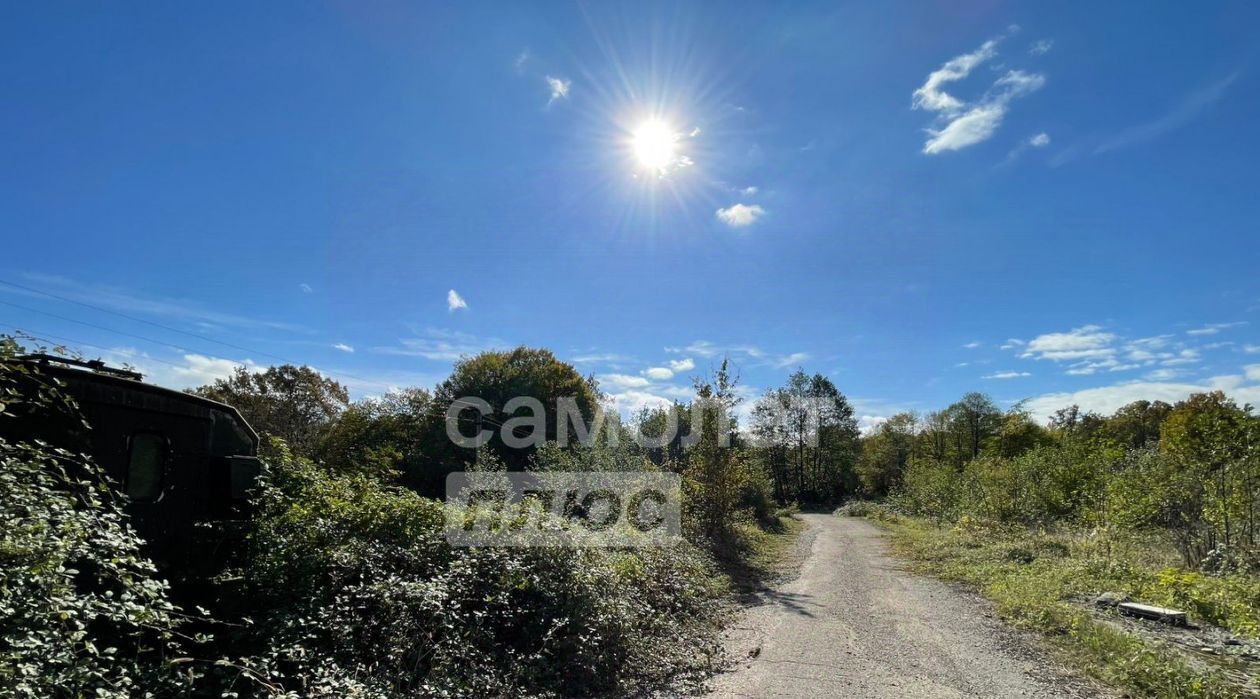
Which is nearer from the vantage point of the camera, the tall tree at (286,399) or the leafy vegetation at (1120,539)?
the leafy vegetation at (1120,539)

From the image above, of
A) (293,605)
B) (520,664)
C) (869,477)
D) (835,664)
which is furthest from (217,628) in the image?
(869,477)

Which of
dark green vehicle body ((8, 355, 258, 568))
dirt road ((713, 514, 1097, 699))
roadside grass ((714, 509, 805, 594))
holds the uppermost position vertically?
dark green vehicle body ((8, 355, 258, 568))

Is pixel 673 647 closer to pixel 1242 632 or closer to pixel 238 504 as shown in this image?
pixel 238 504

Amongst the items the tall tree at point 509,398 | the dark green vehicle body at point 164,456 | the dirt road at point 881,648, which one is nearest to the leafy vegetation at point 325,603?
the dark green vehicle body at point 164,456

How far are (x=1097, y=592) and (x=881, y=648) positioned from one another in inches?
203

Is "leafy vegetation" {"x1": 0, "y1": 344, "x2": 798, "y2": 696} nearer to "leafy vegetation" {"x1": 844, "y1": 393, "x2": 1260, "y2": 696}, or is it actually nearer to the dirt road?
the dirt road

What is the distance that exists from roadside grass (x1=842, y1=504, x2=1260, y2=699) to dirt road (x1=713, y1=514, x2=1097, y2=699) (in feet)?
Result: 1.61

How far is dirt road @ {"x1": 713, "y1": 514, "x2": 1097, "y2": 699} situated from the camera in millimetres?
5684

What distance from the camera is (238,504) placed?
578 centimetres

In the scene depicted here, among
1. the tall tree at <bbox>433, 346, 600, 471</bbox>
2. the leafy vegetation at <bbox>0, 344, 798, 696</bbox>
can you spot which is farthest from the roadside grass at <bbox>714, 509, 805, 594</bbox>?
the tall tree at <bbox>433, 346, 600, 471</bbox>

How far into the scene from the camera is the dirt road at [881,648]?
5.68m

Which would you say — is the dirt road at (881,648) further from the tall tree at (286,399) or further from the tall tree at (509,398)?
the tall tree at (286,399)

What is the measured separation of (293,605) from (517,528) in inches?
94.7

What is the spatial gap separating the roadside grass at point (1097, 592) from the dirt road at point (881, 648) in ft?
1.61
